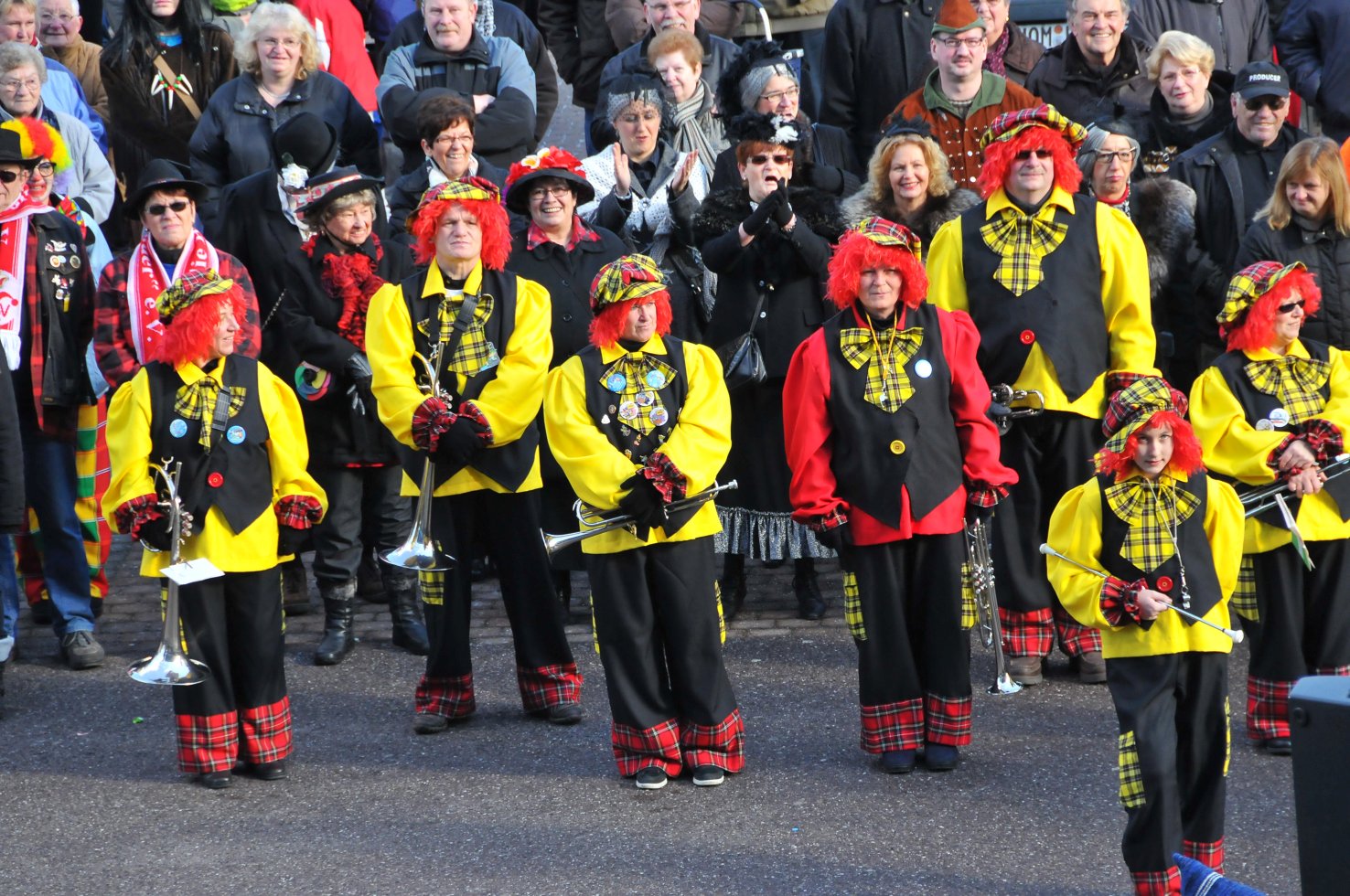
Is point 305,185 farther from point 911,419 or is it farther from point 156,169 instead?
point 911,419

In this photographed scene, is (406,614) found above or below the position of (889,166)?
below

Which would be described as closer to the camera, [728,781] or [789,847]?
[789,847]

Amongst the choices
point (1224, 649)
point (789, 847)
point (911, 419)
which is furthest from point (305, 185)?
point (1224, 649)

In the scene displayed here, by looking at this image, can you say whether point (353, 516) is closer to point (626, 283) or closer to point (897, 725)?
point (626, 283)

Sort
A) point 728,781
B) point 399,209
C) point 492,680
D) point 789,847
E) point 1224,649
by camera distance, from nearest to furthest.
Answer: point 1224,649
point 789,847
point 728,781
point 492,680
point 399,209

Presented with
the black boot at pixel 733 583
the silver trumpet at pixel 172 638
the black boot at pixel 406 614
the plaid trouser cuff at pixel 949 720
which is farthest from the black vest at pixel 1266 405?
the silver trumpet at pixel 172 638

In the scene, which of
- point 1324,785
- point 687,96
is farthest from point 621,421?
point 1324,785

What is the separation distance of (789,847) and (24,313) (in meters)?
4.19

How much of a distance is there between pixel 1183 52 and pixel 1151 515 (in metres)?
3.74

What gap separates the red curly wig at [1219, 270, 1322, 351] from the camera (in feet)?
20.7

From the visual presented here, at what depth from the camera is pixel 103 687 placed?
7.36 metres

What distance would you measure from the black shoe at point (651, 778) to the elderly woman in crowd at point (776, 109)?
2714mm

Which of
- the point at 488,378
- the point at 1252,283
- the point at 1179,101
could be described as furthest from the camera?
the point at 1179,101

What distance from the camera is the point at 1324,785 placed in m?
2.23
